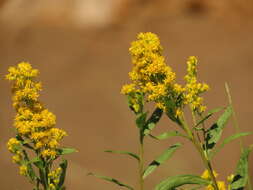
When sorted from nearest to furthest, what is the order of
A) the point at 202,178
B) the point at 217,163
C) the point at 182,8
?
1. the point at 202,178
2. the point at 217,163
3. the point at 182,8

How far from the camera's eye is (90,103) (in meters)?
2.54

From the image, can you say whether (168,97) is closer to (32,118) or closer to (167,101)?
(167,101)

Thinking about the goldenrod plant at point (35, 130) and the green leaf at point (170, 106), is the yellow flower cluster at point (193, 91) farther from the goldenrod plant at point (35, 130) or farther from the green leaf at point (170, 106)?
the goldenrod plant at point (35, 130)

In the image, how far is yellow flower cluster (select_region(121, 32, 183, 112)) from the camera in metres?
0.99

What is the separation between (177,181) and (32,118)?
1.02ft

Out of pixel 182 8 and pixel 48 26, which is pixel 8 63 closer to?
pixel 48 26

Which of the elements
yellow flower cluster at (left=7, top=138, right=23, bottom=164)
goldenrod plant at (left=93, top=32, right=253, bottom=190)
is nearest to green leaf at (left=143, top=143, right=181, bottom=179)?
goldenrod plant at (left=93, top=32, right=253, bottom=190)

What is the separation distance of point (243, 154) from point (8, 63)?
1893mm

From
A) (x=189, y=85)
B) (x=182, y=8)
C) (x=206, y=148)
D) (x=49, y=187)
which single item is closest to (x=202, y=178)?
(x=206, y=148)

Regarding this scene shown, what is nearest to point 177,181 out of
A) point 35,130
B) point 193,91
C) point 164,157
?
point 164,157

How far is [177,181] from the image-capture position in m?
1.00

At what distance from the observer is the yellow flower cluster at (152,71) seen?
0.99 metres

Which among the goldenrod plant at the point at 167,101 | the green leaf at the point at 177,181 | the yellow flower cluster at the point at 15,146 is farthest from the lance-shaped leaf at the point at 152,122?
the yellow flower cluster at the point at 15,146

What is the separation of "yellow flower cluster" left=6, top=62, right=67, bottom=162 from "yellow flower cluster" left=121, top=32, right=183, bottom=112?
0.20m
